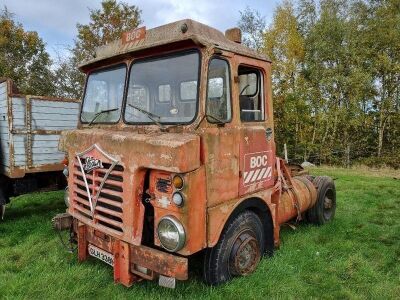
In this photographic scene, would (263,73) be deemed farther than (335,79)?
No

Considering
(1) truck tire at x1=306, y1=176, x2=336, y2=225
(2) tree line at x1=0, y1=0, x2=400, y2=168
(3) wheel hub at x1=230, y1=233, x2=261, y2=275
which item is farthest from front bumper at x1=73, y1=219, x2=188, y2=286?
(2) tree line at x1=0, y1=0, x2=400, y2=168

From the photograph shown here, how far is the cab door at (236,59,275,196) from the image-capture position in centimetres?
395

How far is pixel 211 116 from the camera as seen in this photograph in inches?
136

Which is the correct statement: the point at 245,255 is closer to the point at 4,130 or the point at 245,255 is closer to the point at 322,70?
the point at 4,130

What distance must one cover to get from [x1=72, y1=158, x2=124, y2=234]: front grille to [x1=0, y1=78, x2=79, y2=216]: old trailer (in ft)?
7.70

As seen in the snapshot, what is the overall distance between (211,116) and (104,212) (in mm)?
1472

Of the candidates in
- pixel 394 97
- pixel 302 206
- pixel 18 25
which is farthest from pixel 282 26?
pixel 302 206

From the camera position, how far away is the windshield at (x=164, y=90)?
3.49 metres

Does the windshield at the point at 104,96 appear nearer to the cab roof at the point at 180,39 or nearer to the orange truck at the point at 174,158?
the orange truck at the point at 174,158

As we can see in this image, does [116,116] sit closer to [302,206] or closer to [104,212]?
[104,212]

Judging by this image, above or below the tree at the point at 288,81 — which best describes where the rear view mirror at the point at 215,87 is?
below

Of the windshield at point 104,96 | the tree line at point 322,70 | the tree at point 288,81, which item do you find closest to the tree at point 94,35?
the tree line at point 322,70

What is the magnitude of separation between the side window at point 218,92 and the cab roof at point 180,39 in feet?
0.62

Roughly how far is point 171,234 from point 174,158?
710 millimetres
